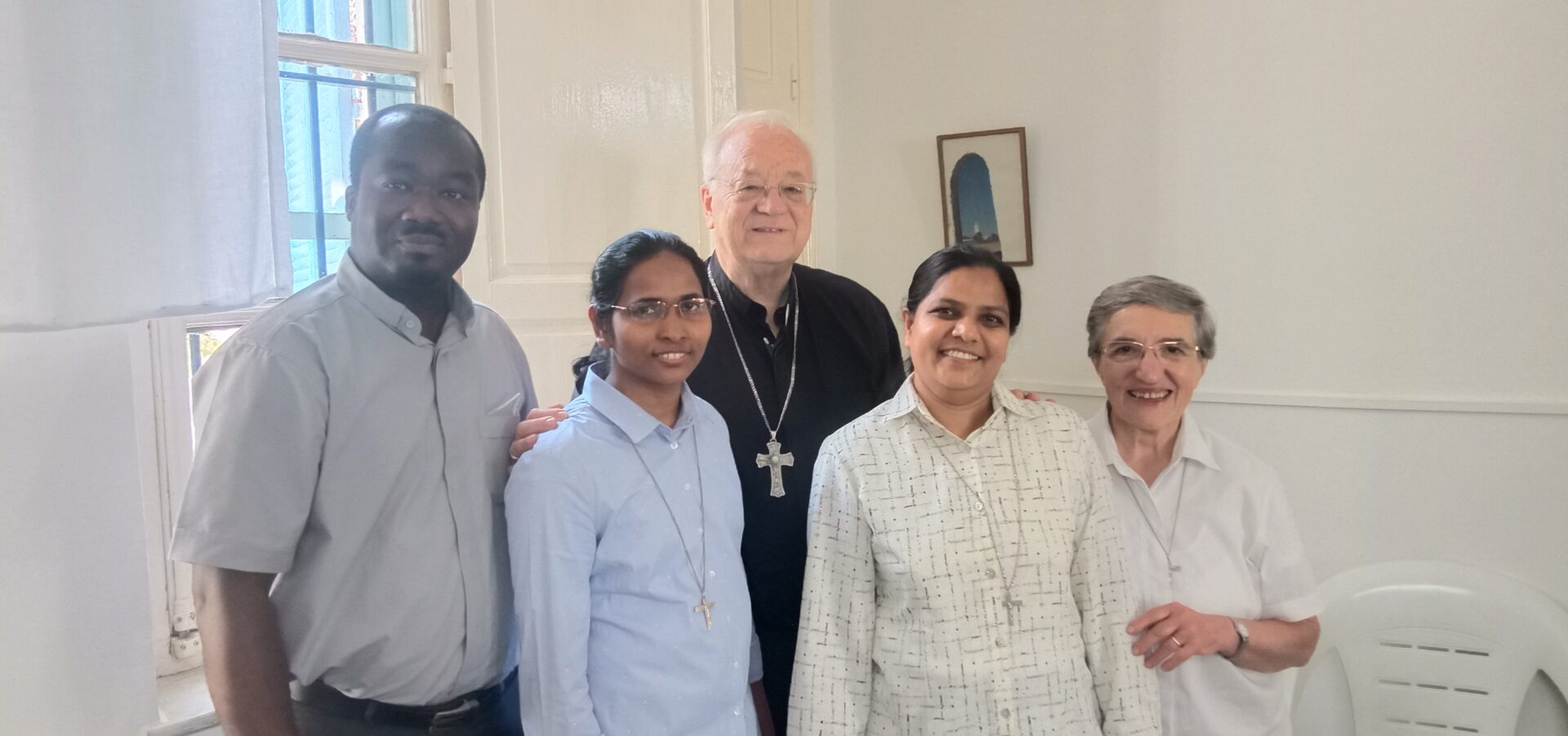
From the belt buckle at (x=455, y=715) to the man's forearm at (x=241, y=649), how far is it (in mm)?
185

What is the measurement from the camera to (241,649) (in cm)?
120

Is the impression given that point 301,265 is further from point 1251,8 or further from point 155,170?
point 1251,8

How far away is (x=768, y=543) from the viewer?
173 centimetres

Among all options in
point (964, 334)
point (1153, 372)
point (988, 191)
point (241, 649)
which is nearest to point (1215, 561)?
point (1153, 372)

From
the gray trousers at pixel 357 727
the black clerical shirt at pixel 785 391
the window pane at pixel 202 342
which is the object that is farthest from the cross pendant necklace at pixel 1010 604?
the window pane at pixel 202 342

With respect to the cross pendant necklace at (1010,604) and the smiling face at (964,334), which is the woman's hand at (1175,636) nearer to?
the cross pendant necklace at (1010,604)

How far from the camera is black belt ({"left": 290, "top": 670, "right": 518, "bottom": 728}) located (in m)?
1.29

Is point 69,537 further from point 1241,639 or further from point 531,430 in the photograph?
point 1241,639

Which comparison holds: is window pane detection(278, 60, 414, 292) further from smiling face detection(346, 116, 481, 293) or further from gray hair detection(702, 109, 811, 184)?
smiling face detection(346, 116, 481, 293)

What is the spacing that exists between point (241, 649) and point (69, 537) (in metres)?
0.24

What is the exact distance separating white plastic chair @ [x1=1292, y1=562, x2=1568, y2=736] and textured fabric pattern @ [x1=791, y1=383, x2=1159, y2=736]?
1300 mm

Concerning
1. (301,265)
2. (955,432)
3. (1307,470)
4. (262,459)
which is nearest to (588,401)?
(262,459)

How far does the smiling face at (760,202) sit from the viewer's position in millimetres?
1808

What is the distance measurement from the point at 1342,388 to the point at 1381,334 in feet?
0.55
